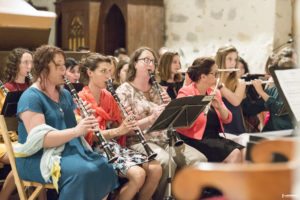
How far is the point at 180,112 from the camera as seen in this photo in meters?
3.29

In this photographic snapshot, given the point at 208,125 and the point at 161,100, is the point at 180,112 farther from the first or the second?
the point at 208,125

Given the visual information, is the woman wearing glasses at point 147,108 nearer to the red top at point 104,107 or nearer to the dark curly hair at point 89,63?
the red top at point 104,107

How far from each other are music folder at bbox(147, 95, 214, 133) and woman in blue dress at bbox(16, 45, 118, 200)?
18.3 inches

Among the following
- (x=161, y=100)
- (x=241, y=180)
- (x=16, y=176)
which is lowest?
(x=16, y=176)

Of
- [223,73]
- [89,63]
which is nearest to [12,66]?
[89,63]

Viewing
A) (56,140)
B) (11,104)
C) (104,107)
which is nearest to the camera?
(56,140)

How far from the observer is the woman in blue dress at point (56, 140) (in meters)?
2.91

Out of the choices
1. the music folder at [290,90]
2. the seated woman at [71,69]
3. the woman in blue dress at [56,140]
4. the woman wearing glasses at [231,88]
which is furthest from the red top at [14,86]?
the music folder at [290,90]

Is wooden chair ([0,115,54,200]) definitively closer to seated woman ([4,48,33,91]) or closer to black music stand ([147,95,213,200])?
black music stand ([147,95,213,200])

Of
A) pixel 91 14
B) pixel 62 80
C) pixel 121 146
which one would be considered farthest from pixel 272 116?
pixel 91 14

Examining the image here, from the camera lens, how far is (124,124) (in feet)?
11.2

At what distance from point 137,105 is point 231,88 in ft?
4.18

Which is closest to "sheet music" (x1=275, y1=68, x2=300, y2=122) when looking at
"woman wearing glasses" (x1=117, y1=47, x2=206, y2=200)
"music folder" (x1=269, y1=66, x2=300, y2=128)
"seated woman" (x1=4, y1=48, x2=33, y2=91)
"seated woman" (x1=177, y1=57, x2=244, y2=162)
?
"music folder" (x1=269, y1=66, x2=300, y2=128)

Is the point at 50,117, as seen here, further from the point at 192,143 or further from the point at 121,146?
the point at 192,143
